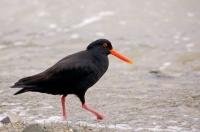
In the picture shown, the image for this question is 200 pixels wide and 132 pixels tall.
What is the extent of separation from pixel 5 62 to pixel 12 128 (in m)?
6.53

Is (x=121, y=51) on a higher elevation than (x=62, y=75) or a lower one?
higher

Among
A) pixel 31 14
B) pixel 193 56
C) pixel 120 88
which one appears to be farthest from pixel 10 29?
pixel 120 88

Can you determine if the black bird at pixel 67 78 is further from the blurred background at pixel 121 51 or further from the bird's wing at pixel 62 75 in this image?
the blurred background at pixel 121 51

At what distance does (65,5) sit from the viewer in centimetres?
1869

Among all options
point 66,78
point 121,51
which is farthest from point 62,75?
point 121,51

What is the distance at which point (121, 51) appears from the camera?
15.1 metres

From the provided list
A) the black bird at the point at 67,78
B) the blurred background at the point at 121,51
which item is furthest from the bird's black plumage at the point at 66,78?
the blurred background at the point at 121,51

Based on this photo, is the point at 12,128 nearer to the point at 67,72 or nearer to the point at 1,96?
the point at 67,72

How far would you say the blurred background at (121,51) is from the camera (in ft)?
31.2

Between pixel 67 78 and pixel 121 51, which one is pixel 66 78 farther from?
pixel 121 51

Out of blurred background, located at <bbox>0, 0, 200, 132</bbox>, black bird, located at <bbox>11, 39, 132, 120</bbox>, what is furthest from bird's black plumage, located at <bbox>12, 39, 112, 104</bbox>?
blurred background, located at <bbox>0, 0, 200, 132</bbox>

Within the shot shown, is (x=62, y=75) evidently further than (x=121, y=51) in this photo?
No

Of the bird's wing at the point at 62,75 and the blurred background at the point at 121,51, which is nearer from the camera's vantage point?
the bird's wing at the point at 62,75

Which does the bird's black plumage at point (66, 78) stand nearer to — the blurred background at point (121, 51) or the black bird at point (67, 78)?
the black bird at point (67, 78)
